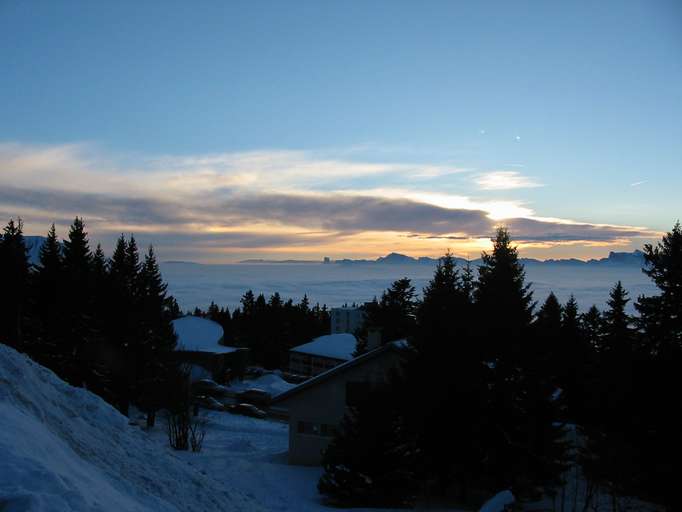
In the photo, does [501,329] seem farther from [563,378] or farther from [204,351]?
[204,351]

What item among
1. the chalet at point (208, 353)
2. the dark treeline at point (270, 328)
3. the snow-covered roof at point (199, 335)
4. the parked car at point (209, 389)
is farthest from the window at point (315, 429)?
the dark treeline at point (270, 328)

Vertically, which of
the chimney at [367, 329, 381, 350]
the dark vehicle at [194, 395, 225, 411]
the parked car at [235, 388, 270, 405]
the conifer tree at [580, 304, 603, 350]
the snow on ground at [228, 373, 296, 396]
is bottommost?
the snow on ground at [228, 373, 296, 396]

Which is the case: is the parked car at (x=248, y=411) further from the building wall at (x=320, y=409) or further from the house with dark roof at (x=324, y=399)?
the building wall at (x=320, y=409)

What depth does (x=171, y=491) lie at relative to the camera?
10023 millimetres

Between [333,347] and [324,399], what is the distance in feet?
120

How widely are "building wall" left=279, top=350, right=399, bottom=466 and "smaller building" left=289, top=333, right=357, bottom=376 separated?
33.0 meters

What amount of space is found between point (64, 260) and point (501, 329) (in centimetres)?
2872

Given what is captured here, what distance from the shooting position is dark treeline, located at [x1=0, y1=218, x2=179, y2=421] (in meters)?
30.3

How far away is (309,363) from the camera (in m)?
63.0

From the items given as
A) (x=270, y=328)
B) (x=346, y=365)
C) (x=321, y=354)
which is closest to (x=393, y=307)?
(x=321, y=354)

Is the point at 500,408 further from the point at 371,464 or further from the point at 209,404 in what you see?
the point at 209,404

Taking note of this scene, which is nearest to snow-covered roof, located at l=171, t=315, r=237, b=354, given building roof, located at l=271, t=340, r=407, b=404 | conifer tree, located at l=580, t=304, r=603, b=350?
building roof, located at l=271, t=340, r=407, b=404

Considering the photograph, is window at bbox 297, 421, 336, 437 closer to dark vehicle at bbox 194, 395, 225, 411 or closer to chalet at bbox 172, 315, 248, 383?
dark vehicle at bbox 194, 395, 225, 411

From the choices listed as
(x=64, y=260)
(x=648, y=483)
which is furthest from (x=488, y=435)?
(x=64, y=260)
